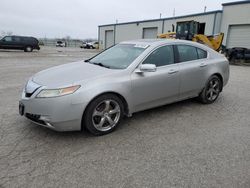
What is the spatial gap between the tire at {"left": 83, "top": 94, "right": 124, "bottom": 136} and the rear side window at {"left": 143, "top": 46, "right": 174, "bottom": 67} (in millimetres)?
975

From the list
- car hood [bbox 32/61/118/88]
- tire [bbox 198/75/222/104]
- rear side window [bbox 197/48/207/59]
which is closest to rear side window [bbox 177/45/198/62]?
rear side window [bbox 197/48/207/59]

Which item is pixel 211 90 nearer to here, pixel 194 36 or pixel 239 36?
pixel 194 36

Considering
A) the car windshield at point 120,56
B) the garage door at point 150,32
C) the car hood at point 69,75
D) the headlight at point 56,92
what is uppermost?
the garage door at point 150,32

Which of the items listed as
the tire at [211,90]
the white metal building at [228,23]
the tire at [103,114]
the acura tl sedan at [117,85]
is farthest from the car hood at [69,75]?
the white metal building at [228,23]

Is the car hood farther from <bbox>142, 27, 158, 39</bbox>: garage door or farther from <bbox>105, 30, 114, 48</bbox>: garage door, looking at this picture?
<bbox>105, 30, 114, 48</bbox>: garage door

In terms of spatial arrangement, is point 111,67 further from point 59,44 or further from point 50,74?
point 59,44

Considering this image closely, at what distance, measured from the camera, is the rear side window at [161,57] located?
4102 mm

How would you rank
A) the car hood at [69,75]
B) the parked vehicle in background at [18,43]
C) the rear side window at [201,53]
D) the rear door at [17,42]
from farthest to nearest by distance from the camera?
the rear door at [17,42] → the parked vehicle in background at [18,43] → the rear side window at [201,53] → the car hood at [69,75]

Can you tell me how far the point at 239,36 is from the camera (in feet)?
67.3

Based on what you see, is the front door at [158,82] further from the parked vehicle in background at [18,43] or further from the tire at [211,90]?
the parked vehicle in background at [18,43]

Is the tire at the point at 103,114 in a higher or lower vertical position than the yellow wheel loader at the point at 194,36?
lower

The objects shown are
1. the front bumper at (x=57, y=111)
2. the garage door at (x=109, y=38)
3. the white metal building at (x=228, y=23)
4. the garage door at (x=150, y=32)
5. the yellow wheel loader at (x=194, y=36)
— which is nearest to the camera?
the front bumper at (x=57, y=111)

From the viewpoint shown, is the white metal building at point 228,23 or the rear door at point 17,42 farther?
the rear door at point 17,42

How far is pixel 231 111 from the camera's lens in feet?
15.9
